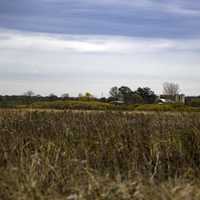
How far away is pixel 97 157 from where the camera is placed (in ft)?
32.2

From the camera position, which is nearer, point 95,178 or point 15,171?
point 95,178

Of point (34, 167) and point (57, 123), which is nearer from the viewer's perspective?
point (34, 167)

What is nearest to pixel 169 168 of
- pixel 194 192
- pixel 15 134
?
pixel 194 192

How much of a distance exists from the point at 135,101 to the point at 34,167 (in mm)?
63626

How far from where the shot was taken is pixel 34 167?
775 centimetres

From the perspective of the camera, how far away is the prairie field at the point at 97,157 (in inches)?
266

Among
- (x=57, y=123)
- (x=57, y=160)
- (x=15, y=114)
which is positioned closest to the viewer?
(x=57, y=160)

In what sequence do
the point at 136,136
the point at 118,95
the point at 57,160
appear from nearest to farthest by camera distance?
the point at 57,160, the point at 136,136, the point at 118,95

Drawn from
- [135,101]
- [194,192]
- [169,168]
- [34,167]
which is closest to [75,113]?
[169,168]

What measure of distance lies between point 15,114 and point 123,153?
17.3 ft

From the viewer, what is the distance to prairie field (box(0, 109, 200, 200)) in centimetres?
675

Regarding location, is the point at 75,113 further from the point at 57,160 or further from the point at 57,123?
the point at 57,160

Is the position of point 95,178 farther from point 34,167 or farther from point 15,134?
point 15,134

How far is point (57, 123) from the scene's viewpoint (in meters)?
12.8
